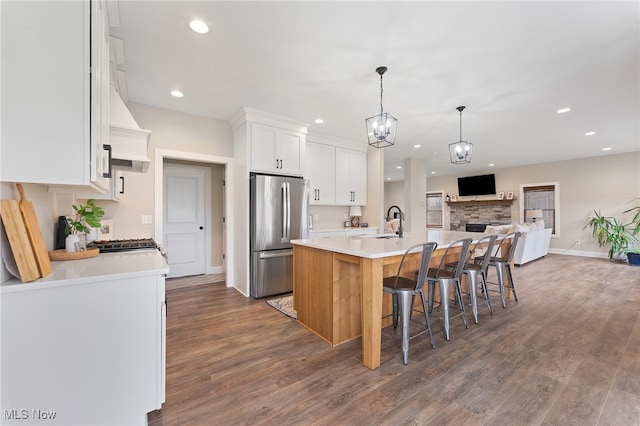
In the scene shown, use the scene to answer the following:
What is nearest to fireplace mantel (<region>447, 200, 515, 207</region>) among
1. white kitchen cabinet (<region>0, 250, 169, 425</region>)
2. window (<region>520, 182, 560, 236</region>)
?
window (<region>520, 182, 560, 236</region>)

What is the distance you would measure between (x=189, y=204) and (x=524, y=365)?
5.03 m

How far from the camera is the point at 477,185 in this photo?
9.29 m

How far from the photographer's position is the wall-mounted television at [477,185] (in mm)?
8930

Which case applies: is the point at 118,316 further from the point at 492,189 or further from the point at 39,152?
the point at 492,189

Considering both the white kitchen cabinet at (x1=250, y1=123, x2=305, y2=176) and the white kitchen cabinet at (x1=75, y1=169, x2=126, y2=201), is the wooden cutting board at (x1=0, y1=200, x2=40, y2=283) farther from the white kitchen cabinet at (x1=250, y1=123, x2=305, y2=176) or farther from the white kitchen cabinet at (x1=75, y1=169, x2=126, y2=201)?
the white kitchen cabinet at (x1=250, y1=123, x2=305, y2=176)

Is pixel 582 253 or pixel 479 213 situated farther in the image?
pixel 479 213

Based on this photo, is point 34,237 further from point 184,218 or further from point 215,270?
point 215,270

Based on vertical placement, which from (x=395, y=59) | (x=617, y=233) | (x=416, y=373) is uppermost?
(x=395, y=59)

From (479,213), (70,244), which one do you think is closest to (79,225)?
(70,244)

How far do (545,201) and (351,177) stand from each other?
6.66 meters

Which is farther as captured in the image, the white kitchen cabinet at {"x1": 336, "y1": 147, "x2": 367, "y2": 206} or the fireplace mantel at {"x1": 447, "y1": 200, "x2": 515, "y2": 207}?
the fireplace mantel at {"x1": 447, "y1": 200, "x2": 515, "y2": 207}

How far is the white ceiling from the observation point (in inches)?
77.5

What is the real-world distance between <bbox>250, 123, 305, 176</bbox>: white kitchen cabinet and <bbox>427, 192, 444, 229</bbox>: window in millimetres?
8296

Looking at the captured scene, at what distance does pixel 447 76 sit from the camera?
2.88 meters
